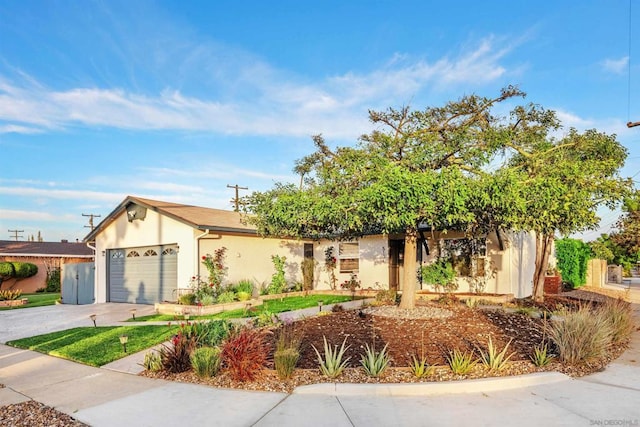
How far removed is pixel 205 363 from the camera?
6293 millimetres

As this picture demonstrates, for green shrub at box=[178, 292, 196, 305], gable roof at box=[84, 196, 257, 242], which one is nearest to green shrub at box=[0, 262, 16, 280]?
gable roof at box=[84, 196, 257, 242]

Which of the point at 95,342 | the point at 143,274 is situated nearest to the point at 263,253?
the point at 143,274

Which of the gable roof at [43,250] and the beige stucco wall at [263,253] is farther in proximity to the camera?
the gable roof at [43,250]

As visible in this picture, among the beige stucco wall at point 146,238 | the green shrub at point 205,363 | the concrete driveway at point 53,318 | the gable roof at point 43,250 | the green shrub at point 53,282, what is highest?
the beige stucco wall at point 146,238

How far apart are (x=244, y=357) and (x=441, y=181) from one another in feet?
15.2

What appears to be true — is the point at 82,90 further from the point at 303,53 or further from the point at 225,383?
the point at 225,383

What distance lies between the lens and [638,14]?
11586 mm

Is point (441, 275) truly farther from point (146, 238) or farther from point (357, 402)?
point (146, 238)

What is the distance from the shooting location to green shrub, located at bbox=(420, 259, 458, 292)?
1582 centimetres

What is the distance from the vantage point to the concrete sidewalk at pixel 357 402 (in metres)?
4.72

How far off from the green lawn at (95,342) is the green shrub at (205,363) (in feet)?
7.71

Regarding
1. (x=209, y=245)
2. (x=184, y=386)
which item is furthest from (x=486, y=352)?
(x=209, y=245)

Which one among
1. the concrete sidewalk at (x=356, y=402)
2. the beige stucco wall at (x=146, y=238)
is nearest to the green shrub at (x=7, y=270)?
the beige stucco wall at (x=146, y=238)

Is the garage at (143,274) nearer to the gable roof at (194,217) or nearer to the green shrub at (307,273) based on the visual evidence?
the gable roof at (194,217)
